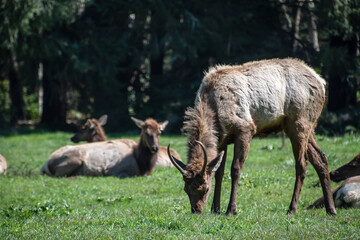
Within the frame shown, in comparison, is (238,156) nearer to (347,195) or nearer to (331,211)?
(331,211)

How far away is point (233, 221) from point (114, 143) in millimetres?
8039

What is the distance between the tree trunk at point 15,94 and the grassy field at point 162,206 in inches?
373

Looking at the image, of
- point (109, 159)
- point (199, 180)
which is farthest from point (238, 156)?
point (109, 159)

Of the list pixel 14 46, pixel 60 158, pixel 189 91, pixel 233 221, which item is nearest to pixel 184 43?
pixel 189 91

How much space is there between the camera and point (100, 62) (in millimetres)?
23094

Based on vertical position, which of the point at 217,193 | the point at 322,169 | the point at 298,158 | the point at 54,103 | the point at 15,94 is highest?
the point at 298,158

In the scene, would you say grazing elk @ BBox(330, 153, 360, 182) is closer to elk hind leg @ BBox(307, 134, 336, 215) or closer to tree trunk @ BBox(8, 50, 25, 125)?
elk hind leg @ BBox(307, 134, 336, 215)

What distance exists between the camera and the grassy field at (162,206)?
21.1ft

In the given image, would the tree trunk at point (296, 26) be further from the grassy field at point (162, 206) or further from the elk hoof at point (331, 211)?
the elk hoof at point (331, 211)

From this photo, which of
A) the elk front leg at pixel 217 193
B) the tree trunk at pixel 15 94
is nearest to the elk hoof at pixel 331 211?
the elk front leg at pixel 217 193

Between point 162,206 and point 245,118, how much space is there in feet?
8.21

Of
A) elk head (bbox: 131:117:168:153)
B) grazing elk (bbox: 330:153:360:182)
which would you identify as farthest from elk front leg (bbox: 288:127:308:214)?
elk head (bbox: 131:117:168:153)

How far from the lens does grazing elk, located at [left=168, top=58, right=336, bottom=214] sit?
7555 millimetres

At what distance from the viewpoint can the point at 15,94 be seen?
26578mm
